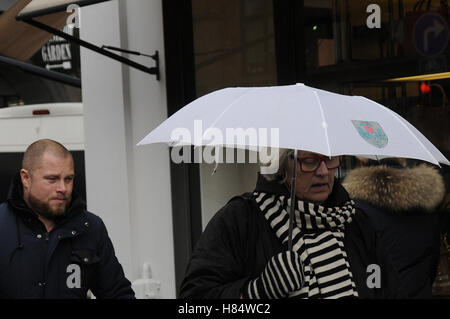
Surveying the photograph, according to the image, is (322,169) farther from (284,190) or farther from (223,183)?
(223,183)

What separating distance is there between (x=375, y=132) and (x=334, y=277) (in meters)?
0.60

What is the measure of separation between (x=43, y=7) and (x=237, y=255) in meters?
4.28

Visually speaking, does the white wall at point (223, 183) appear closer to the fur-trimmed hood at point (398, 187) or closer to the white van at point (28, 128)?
the fur-trimmed hood at point (398, 187)

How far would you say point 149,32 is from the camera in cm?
751

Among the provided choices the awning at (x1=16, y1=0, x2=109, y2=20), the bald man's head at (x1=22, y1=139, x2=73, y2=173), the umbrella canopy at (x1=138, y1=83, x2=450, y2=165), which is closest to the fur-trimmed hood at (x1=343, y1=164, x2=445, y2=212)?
the umbrella canopy at (x1=138, y1=83, x2=450, y2=165)

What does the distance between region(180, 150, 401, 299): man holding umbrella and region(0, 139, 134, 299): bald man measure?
785 mm

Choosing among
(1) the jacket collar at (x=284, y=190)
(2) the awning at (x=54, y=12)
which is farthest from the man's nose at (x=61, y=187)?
(2) the awning at (x=54, y=12)

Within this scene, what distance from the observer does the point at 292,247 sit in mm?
3428

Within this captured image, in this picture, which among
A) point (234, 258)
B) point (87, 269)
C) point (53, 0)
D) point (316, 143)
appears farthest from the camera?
point (53, 0)

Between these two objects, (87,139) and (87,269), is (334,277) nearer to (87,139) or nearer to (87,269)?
(87,269)

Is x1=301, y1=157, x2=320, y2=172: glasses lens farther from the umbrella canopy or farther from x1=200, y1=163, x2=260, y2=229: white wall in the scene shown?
x1=200, y1=163, x2=260, y2=229: white wall

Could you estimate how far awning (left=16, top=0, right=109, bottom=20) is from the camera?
6.82 m

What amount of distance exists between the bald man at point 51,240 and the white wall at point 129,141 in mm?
3289
